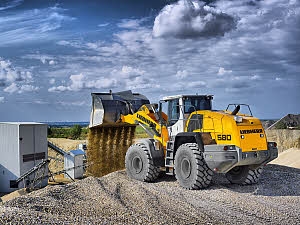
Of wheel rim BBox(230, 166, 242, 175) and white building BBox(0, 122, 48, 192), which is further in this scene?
white building BBox(0, 122, 48, 192)

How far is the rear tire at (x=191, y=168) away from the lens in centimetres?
1084

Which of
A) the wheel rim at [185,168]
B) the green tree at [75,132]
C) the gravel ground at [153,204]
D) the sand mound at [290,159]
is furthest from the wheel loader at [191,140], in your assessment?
the green tree at [75,132]

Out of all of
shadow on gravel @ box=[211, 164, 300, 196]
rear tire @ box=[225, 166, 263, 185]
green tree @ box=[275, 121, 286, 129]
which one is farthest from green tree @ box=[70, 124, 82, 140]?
rear tire @ box=[225, 166, 263, 185]

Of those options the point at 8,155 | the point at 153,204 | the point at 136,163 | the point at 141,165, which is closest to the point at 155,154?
the point at 141,165

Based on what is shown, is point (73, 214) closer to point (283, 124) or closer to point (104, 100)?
point (104, 100)

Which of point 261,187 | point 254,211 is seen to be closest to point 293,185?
point 261,187

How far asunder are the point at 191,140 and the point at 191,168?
917 mm

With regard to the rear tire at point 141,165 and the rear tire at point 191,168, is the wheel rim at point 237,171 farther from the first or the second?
the rear tire at point 141,165

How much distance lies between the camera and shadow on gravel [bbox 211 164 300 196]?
11.5m

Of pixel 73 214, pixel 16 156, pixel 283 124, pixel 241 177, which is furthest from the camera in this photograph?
pixel 283 124

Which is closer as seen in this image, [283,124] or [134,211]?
[134,211]

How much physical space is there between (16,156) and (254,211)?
35.4ft

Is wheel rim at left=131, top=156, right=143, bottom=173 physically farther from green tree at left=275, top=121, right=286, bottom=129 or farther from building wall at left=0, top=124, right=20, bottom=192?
green tree at left=275, top=121, right=286, bottom=129

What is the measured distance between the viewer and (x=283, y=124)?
28.9 meters
